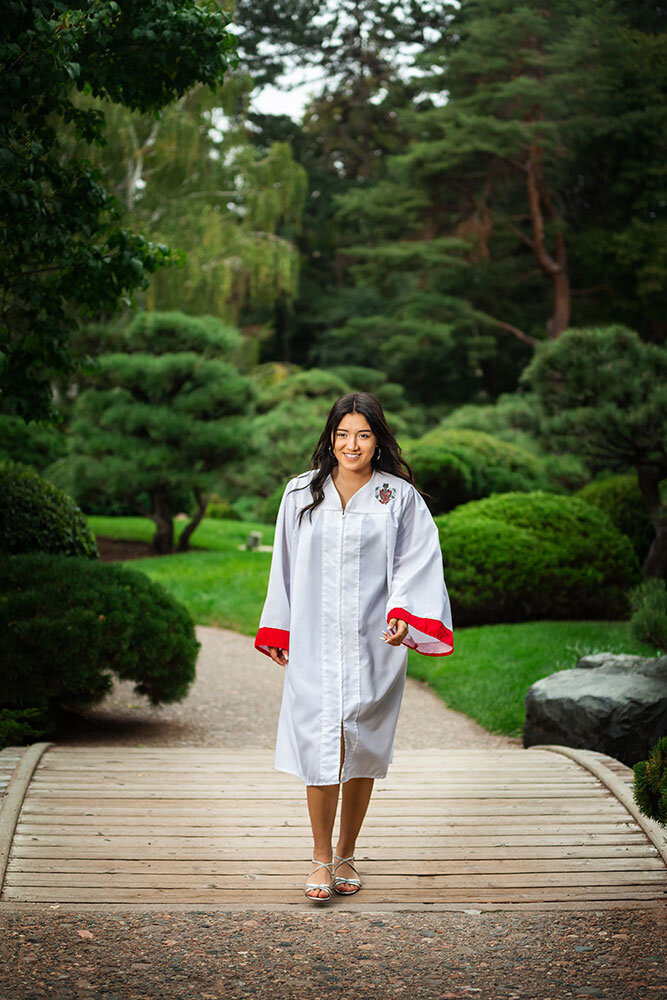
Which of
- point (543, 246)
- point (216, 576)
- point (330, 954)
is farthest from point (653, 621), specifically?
point (543, 246)

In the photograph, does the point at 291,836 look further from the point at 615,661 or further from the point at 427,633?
the point at 615,661

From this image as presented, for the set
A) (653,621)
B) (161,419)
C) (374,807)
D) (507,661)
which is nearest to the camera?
(374,807)

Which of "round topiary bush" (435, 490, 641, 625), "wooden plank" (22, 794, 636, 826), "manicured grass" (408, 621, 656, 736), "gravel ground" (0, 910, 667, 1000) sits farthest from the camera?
"round topiary bush" (435, 490, 641, 625)

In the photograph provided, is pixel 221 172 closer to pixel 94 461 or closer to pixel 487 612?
pixel 94 461

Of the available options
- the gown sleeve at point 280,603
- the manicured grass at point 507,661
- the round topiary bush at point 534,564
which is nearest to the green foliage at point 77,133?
the gown sleeve at point 280,603

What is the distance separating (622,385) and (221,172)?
11.7 metres

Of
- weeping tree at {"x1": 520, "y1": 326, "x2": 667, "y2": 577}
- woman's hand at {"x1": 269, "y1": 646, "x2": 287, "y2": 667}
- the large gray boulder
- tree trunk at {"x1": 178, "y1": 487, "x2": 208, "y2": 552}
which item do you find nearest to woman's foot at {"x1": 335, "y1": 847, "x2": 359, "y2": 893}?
woman's hand at {"x1": 269, "y1": 646, "x2": 287, "y2": 667}

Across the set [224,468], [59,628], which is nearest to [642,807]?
[59,628]

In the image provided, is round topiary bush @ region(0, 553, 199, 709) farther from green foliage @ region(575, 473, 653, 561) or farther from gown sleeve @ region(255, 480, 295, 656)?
green foliage @ region(575, 473, 653, 561)

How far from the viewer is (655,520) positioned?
9078 mm

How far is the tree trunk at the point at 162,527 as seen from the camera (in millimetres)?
14227

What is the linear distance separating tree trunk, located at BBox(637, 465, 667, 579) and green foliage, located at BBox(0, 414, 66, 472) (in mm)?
9192

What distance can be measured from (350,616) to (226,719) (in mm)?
3760

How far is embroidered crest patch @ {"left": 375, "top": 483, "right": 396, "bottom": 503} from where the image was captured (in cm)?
310
